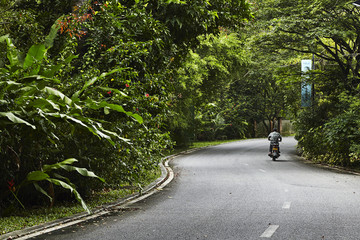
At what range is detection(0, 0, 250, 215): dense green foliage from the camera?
823 cm

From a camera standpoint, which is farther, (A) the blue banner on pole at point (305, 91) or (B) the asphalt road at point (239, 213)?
(A) the blue banner on pole at point (305, 91)

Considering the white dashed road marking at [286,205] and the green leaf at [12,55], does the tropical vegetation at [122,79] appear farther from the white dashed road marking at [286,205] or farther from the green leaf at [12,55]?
the white dashed road marking at [286,205]

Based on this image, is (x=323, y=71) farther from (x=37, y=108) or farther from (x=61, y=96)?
(x=37, y=108)

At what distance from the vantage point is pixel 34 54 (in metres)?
8.70

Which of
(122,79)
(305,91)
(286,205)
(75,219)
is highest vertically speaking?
(305,91)

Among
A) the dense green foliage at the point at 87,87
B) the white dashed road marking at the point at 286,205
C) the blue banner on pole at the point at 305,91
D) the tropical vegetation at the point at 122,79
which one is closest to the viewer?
the dense green foliage at the point at 87,87

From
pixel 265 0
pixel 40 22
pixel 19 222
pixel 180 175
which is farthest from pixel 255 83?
pixel 19 222

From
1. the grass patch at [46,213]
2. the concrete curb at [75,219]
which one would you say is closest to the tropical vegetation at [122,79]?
the grass patch at [46,213]

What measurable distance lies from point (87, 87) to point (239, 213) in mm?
3924

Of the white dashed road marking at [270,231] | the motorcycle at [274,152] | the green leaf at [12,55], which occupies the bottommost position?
the motorcycle at [274,152]

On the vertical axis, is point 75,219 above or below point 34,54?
below

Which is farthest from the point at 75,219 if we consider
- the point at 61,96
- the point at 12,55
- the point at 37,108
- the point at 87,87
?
the point at 12,55

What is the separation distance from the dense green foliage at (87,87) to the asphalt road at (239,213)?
99 centimetres

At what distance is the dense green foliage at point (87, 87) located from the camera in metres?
8.23
